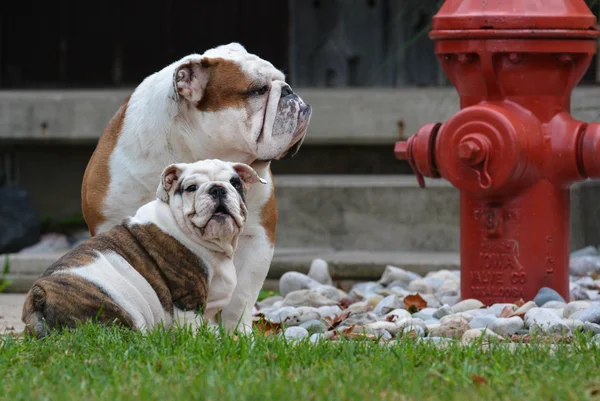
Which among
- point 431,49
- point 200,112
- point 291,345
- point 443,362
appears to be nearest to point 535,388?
point 443,362

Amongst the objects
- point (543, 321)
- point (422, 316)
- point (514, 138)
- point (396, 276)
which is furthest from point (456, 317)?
point (396, 276)

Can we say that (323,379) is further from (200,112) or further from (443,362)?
(200,112)

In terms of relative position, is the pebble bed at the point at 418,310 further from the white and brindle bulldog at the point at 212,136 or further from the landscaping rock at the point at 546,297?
the white and brindle bulldog at the point at 212,136

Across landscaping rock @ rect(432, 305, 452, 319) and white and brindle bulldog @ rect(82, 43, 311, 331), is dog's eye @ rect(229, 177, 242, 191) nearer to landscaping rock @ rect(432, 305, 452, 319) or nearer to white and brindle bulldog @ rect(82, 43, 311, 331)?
white and brindle bulldog @ rect(82, 43, 311, 331)

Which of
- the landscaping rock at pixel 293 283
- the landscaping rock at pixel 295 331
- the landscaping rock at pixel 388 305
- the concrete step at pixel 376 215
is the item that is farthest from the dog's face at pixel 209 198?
the concrete step at pixel 376 215

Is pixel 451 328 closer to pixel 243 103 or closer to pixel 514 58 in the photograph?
pixel 243 103

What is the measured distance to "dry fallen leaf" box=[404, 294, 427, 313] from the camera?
634cm

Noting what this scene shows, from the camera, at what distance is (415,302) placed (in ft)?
21.0

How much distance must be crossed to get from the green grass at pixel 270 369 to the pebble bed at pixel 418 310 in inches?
11.6

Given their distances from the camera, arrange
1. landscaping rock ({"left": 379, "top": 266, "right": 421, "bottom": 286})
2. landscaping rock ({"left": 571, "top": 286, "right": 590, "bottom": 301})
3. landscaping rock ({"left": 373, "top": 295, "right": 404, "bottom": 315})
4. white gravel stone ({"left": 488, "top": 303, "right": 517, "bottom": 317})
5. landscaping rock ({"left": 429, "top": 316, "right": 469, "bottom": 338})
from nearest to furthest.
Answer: landscaping rock ({"left": 429, "top": 316, "right": 469, "bottom": 338}) < white gravel stone ({"left": 488, "top": 303, "right": 517, "bottom": 317}) < landscaping rock ({"left": 373, "top": 295, "right": 404, "bottom": 315}) < landscaping rock ({"left": 571, "top": 286, "right": 590, "bottom": 301}) < landscaping rock ({"left": 379, "top": 266, "right": 421, "bottom": 286})

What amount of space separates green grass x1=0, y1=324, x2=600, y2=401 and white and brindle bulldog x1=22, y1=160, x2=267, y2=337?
0.19 m

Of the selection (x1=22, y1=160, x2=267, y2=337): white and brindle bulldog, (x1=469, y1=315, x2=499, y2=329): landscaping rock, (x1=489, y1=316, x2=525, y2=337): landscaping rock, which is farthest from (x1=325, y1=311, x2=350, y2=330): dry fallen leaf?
(x1=22, y1=160, x2=267, y2=337): white and brindle bulldog

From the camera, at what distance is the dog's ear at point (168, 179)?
192 inches

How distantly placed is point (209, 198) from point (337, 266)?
320 cm
